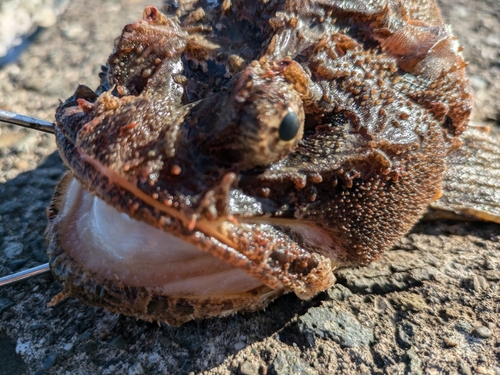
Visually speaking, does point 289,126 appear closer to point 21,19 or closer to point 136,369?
point 136,369

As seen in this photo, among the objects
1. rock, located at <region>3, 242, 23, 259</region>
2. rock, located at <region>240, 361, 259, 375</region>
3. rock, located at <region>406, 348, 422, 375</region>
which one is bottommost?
rock, located at <region>3, 242, 23, 259</region>

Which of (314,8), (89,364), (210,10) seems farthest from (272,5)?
(89,364)

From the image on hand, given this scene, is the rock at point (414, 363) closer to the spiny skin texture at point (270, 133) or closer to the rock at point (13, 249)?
the spiny skin texture at point (270, 133)

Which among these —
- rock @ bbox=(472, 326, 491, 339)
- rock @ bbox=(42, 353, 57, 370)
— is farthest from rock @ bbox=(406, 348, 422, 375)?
rock @ bbox=(42, 353, 57, 370)

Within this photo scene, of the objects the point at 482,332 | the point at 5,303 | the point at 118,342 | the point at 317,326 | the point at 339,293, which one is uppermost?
the point at 482,332

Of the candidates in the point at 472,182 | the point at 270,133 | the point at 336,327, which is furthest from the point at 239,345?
the point at 472,182

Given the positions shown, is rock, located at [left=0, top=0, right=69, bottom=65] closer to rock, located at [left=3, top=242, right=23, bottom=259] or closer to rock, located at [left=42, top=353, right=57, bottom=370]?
rock, located at [left=3, top=242, right=23, bottom=259]
